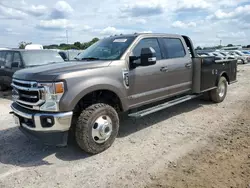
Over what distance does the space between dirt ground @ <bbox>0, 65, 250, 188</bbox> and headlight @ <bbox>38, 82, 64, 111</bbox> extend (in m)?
0.94

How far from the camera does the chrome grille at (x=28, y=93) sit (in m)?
3.82

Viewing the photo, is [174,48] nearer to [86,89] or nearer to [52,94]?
[86,89]

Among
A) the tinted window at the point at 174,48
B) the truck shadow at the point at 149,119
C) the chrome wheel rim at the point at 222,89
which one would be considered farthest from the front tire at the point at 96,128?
the chrome wheel rim at the point at 222,89

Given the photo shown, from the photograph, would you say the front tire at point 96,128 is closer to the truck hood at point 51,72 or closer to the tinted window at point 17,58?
the truck hood at point 51,72

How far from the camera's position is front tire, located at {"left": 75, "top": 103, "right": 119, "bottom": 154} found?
401 centimetres

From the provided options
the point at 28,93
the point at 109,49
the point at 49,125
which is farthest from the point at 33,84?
the point at 109,49

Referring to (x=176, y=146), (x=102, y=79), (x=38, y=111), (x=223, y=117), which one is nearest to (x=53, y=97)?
(x=38, y=111)

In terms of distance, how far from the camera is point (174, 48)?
6.05 metres

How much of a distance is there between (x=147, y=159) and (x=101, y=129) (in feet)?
2.89

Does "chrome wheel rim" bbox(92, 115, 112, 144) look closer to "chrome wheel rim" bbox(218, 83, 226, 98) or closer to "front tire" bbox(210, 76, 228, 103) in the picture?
"front tire" bbox(210, 76, 228, 103)

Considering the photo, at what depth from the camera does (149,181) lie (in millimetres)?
3338

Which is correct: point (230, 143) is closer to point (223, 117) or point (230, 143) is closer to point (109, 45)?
point (223, 117)

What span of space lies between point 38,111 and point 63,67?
80 centimetres

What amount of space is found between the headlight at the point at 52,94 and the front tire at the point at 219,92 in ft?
17.0
